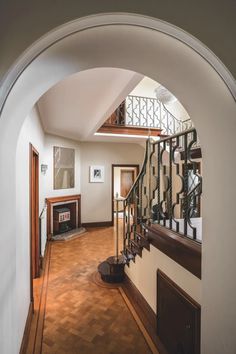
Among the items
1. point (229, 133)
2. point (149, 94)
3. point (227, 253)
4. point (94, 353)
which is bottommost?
point (94, 353)

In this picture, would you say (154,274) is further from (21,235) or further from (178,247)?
(21,235)

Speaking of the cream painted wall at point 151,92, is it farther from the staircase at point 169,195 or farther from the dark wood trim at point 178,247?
the dark wood trim at point 178,247

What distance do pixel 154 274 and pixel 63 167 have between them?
172 inches

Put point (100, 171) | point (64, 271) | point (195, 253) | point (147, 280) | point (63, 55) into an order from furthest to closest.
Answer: point (100, 171) < point (64, 271) < point (147, 280) < point (195, 253) < point (63, 55)

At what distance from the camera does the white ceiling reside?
95.3 inches

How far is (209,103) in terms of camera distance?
3.58 ft

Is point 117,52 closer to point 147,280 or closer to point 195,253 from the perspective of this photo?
point 195,253

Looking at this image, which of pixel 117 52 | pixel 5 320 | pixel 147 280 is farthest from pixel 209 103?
pixel 147 280

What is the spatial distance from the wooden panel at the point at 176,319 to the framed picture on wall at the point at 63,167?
4.29 m

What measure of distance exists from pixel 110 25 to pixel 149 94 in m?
6.54

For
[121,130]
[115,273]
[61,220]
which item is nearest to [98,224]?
[61,220]

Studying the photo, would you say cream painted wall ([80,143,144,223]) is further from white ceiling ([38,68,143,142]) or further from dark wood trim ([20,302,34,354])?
dark wood trim ([20,302,34,354])

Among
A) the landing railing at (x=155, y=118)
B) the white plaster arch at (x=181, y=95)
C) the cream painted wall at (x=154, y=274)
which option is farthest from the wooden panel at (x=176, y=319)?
the landing railing at (x=155, y=118)

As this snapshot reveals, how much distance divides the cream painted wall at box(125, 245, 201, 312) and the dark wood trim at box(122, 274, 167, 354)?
0.07 m
